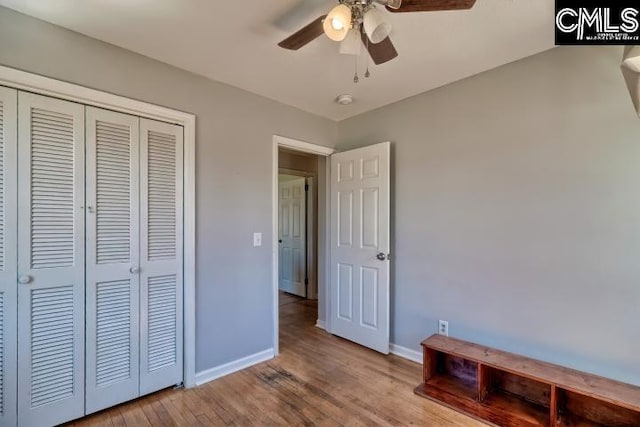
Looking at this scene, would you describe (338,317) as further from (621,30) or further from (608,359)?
(621,30)

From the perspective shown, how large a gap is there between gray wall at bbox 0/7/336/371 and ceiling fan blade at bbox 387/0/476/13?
1.68m

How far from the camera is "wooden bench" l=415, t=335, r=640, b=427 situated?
173 centimetres

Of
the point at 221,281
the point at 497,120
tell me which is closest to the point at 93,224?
the point at 221,281

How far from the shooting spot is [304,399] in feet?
7.13

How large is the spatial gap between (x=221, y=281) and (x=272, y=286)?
51 cm

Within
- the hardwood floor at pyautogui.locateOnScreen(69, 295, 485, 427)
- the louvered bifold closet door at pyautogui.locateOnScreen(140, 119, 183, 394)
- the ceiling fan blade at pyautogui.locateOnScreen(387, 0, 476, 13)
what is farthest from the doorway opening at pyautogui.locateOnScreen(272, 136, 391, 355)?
the ceiling fan blade at pyautogui.locateOnScreen(387, 0, 476, 13)

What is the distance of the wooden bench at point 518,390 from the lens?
1727mm

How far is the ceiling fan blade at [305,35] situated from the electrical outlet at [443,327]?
2.33 m

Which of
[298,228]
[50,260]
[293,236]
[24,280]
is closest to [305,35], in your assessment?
[50,260]

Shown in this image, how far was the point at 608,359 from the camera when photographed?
1838 millimetres

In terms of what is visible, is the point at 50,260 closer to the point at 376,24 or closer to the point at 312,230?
the point at 376,24

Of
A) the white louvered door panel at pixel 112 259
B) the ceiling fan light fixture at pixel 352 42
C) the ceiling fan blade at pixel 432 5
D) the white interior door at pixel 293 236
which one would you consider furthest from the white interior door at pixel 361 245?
the white louvered door panel at pixel 112 259

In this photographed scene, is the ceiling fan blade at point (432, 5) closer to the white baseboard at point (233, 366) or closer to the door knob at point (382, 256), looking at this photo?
the door knob at point (382, 256)

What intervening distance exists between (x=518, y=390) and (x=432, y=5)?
244 cm
